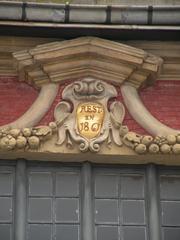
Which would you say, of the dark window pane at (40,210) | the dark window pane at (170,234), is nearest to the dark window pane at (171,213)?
the dark window pane at (170,234)

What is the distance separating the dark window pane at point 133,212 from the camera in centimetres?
970

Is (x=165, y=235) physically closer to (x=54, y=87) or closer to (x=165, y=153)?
(x=165, y=153)

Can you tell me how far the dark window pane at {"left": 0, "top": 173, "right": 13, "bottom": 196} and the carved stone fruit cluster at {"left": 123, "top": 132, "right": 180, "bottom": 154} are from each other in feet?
3.71

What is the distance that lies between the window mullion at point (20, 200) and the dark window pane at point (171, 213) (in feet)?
4.26

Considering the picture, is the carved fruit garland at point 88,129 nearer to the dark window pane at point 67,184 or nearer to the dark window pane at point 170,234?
the dark window pane at point 67,184

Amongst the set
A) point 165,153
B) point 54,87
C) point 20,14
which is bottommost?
point 165,153

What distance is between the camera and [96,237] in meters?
9.62

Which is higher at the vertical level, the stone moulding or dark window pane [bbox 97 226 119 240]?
the stone moulding

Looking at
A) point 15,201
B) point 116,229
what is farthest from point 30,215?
point 116,229

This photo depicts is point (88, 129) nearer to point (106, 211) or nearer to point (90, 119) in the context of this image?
point (90, 119)

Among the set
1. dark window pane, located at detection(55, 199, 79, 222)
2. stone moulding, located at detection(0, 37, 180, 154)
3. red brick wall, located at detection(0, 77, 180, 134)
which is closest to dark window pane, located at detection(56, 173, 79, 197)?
dark window pane, located at detection(55, 199, 79, 222)

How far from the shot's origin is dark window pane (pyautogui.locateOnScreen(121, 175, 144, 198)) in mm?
9820

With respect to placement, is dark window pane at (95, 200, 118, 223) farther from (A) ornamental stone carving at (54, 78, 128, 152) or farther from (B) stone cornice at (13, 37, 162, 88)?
(B) stone cornice at (13, 37, 162, 88)

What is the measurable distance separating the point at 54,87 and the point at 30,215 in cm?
128
